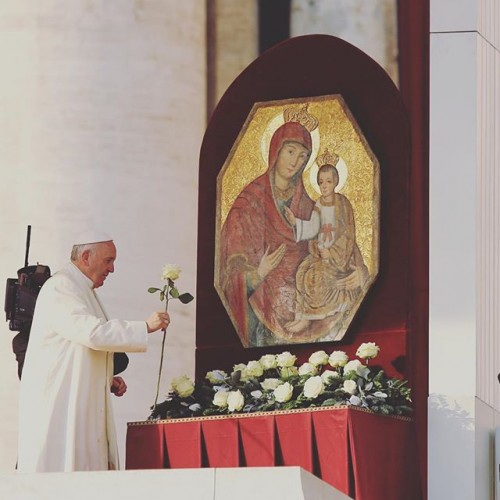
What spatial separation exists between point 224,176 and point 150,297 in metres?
1.03

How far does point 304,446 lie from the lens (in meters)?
10.8

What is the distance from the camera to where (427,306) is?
38.2 ft

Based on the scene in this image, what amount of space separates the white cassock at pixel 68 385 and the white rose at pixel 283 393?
77 centimetres

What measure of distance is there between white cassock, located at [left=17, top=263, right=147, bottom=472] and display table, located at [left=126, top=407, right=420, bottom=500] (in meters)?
0.46

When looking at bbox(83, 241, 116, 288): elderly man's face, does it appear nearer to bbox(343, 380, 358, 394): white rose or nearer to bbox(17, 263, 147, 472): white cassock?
bbox(17, 263, 147, 472): white cassock

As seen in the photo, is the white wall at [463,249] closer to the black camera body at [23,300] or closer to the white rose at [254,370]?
the white rose at [254,370]

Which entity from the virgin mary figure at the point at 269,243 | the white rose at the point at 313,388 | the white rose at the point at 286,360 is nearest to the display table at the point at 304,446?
the white rose at the point at 313,388

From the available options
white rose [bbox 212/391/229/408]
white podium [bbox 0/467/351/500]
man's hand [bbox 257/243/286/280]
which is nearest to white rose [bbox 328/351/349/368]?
white rose [bbox 212/391/229/408]

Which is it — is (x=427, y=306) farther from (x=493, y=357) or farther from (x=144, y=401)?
(x=144, y=401)

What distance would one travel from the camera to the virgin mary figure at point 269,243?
12.3 metres

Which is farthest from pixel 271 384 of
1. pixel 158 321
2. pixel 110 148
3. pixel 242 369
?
pixel 110 148

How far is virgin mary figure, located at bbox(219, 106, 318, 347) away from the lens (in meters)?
12.3

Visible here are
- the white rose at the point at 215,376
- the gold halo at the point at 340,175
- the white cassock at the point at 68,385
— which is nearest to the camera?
the white cassock at the point at 68,385

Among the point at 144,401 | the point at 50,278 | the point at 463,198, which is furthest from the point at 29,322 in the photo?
the point at 463,198
